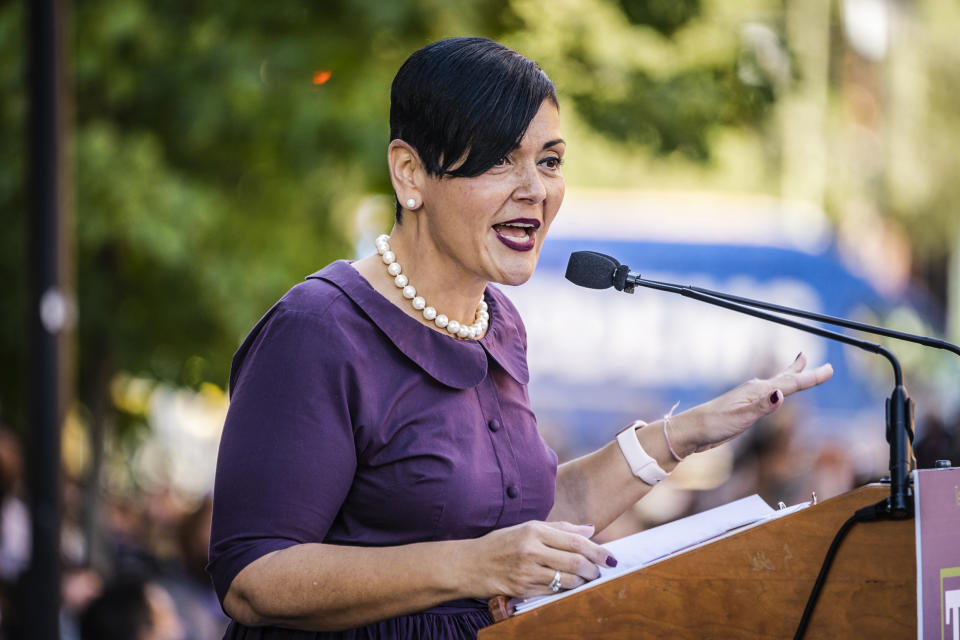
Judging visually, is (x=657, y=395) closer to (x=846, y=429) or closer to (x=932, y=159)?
(x=846, y=429)

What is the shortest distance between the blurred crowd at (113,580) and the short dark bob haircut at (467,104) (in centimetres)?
330

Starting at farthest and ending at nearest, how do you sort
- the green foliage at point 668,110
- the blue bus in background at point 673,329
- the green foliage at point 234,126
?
1. the blue bus in background at point 673,329
2. the green foliage at point 668,110
3. the green foliage at point 234,126

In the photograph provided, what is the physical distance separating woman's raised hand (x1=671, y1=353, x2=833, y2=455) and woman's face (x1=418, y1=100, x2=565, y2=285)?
0.51 meters

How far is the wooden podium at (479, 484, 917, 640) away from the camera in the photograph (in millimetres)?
1949

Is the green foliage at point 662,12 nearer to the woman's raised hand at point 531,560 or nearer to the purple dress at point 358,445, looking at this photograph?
the purple dress at point 358,445

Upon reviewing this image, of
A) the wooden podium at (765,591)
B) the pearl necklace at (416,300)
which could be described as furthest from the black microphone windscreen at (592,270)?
the wooden podium at (765,591)

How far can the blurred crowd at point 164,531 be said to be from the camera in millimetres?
5066

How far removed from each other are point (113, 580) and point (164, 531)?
16.5 ft

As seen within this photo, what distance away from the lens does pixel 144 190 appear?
6.37 meters

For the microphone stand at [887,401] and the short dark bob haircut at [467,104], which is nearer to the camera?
the microphone stand at [887,401]

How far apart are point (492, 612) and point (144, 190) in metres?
4.85

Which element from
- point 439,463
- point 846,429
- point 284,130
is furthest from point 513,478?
point 846,429

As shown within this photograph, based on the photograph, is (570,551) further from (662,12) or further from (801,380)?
(662,12)

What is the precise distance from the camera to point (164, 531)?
10547 millimetres
